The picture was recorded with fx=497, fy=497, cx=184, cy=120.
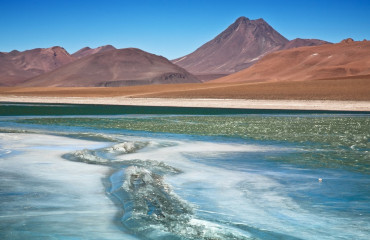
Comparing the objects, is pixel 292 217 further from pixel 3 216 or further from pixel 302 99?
pixel 302 99

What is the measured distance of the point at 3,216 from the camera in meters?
7.74

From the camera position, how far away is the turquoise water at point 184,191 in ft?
24.1

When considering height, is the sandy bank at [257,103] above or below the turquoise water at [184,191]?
above

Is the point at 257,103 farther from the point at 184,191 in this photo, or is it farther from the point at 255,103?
the point at 184,191

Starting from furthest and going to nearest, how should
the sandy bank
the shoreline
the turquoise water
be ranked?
the sandy bank → the shoreline → the turquoise water

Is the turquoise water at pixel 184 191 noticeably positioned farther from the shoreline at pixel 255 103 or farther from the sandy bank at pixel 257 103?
the sandy bank at pixel 257 103

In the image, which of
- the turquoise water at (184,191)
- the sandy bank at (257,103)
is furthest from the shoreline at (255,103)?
the turquoise water at (184,191)

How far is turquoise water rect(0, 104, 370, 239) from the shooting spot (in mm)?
7348

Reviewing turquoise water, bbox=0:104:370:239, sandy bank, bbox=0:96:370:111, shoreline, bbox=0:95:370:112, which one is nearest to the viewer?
turquoise water, bbox=0:104:370:239

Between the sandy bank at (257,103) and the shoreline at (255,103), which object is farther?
the sandy bank at (257,103)

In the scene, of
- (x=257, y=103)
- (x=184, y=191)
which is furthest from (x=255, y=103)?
(x=184, y=191)

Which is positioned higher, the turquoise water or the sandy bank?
the sandy bank

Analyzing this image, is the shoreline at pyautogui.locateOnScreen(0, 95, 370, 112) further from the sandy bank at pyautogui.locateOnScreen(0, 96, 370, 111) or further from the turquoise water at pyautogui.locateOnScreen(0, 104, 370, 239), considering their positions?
the turquoise water at pyautogui.locateOnScreen(0, 104, 370, 239)

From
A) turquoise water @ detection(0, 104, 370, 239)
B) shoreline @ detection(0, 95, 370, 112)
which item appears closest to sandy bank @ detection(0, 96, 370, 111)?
shoreline @ detection(0, 95, 370, 112)
